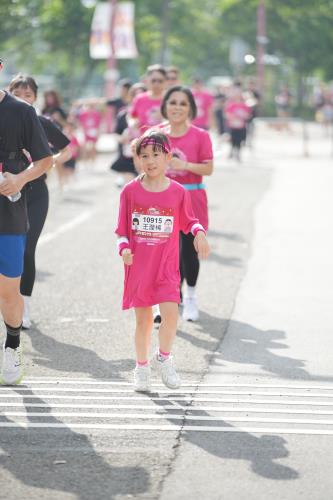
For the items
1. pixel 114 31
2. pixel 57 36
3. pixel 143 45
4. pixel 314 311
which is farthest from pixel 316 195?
pixel 143 45

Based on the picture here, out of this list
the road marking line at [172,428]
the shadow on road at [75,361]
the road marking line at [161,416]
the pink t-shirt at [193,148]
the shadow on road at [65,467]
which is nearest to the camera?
the shadow on road at [65,467]

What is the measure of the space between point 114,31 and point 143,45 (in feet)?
43.3

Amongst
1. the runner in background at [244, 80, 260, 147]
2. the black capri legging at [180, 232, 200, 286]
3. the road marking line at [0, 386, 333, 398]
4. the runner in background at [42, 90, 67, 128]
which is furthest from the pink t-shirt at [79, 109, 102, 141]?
the road marking line at [0, 386, 333, 398]

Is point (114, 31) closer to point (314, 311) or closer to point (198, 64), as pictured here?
point (314, 311)

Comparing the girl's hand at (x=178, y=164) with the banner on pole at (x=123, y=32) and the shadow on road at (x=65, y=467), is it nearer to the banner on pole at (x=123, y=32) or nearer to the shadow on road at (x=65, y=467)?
the shadow on road at (x=65, y=467)

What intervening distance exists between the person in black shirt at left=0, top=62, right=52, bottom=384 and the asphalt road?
0.51 meters

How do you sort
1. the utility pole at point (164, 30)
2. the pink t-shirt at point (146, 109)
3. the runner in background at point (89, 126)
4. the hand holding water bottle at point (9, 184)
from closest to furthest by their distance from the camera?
the hand holding water bottle at point (9, 184) → the pink t-shirt at point (146, 109) → the runner in background at point (89, 126) → the utility pole at point (164, 30)

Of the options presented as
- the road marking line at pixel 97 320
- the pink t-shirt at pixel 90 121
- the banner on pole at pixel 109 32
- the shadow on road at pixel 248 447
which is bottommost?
the road marking line at pixel 97 320

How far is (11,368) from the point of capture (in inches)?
265

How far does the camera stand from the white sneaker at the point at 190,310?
29.3 ft

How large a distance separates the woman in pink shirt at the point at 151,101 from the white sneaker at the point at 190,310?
2642 millimetres

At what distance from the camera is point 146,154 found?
655 centimetres

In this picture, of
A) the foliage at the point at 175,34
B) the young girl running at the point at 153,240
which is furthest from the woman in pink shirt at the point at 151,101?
the foliage at the point at 175,34

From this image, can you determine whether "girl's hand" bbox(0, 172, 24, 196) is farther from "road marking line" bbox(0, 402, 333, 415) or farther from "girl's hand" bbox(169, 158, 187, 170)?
"girl's hand" bbox(169, 158, 187, 170)
